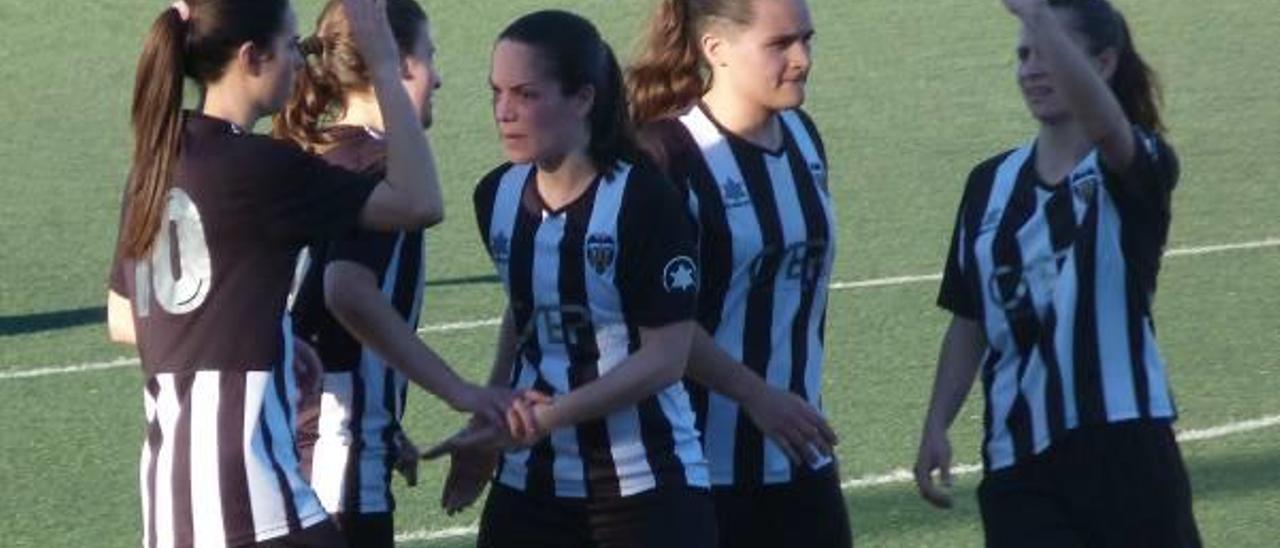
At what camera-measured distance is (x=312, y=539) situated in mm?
4934

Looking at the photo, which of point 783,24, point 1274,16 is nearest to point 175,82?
point 783,24

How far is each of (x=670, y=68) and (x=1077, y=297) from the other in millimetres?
1006

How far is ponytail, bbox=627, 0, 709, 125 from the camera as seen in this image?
5910 millimetres

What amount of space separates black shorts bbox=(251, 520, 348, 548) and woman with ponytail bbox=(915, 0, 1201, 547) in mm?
1415

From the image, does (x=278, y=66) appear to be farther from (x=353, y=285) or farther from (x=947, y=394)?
(x=947, y=394)

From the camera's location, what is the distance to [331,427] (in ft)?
18.7

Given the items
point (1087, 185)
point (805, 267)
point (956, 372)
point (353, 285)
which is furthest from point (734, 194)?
point (353, 285)

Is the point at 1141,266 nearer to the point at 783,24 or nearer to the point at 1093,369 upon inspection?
the point at 1093,369

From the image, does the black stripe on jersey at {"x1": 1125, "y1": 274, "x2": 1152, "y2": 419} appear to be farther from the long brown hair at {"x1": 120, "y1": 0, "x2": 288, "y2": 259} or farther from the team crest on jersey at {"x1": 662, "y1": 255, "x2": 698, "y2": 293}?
the long brown hair at {"x1": 120, "y1": 0, "x2": 288, "y2": 259}

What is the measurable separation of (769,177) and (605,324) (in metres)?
0.57

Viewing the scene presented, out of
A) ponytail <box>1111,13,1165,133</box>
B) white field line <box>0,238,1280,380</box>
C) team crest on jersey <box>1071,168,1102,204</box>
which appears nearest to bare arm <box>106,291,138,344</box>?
team crest on jersey <box>1071,168,1102,204</box>

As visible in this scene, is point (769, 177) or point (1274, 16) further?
point (1274, 16)

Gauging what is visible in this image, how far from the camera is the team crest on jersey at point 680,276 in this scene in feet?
17.4

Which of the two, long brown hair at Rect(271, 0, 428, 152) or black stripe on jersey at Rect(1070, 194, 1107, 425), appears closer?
black stripe on jersey at Rect(1070, 194, 1107, 425)
